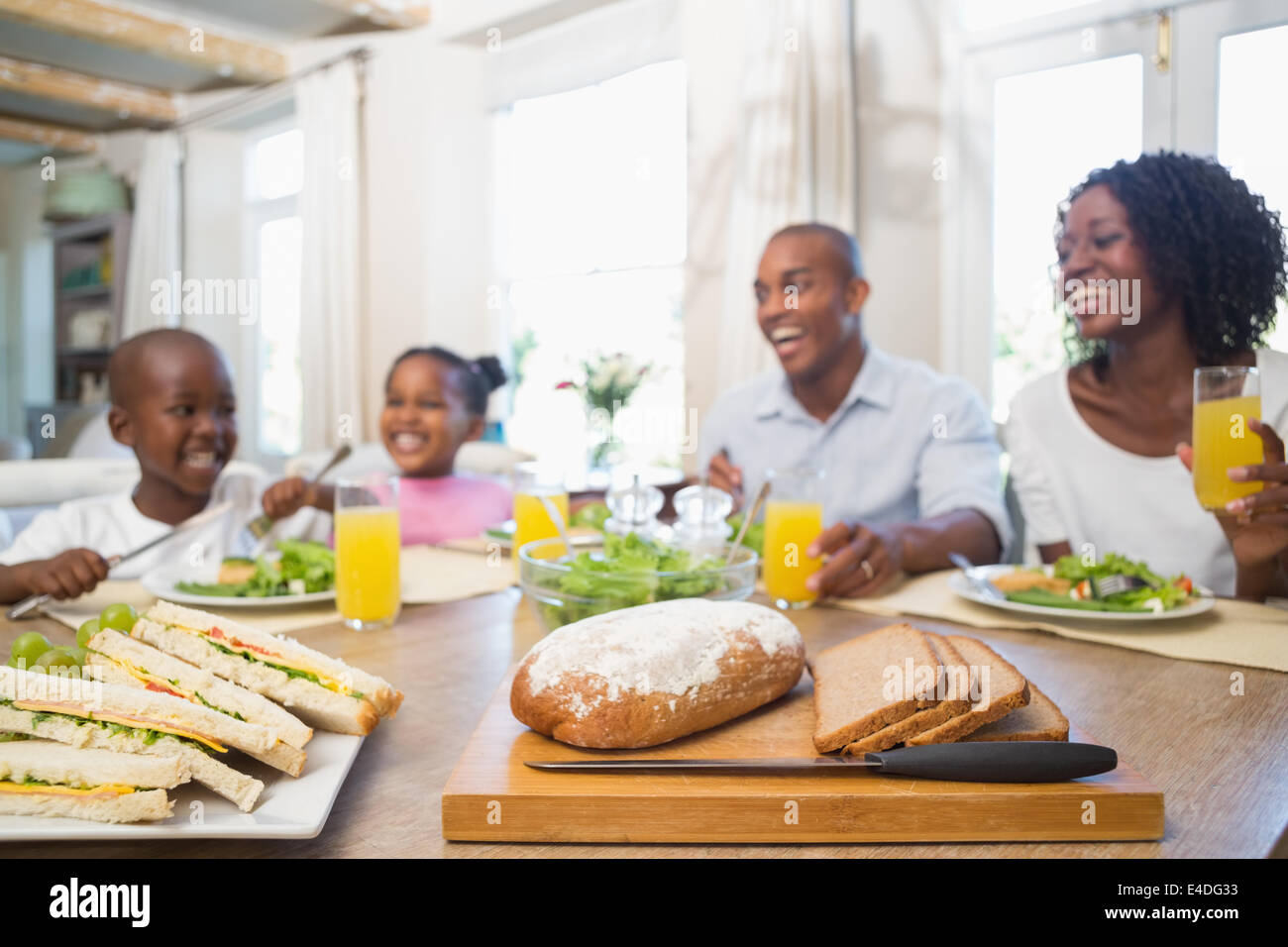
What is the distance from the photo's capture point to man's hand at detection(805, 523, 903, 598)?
5.00ft

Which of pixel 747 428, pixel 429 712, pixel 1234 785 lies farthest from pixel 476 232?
pixel 1234 785

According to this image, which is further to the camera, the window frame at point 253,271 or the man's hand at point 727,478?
the window frame at point 253,271

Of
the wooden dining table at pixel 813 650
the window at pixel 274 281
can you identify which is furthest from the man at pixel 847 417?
the window at pixel 274 281

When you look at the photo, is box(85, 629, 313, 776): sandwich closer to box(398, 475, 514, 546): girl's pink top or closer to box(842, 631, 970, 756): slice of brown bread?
box(842, 631, 970, 756): slice of brown bread

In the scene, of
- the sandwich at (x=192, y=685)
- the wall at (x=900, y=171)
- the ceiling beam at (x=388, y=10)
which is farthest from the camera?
the ceiling beam at (x=388, y=10)

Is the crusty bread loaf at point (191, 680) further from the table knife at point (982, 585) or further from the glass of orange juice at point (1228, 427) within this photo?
the glass of orange juice at point (1228, 427)

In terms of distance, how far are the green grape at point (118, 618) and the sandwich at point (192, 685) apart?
0.07 ft

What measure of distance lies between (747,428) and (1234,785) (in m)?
2.04

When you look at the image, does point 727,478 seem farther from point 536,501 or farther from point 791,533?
point 791,533

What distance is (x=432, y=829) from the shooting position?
0.72m

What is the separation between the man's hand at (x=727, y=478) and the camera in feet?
7.21

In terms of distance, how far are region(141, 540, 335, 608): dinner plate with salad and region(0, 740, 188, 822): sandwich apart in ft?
2.54

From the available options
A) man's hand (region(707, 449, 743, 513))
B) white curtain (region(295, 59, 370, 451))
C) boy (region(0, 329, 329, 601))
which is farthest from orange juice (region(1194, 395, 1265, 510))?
white curtain (region(295, 59, 370, 451))
